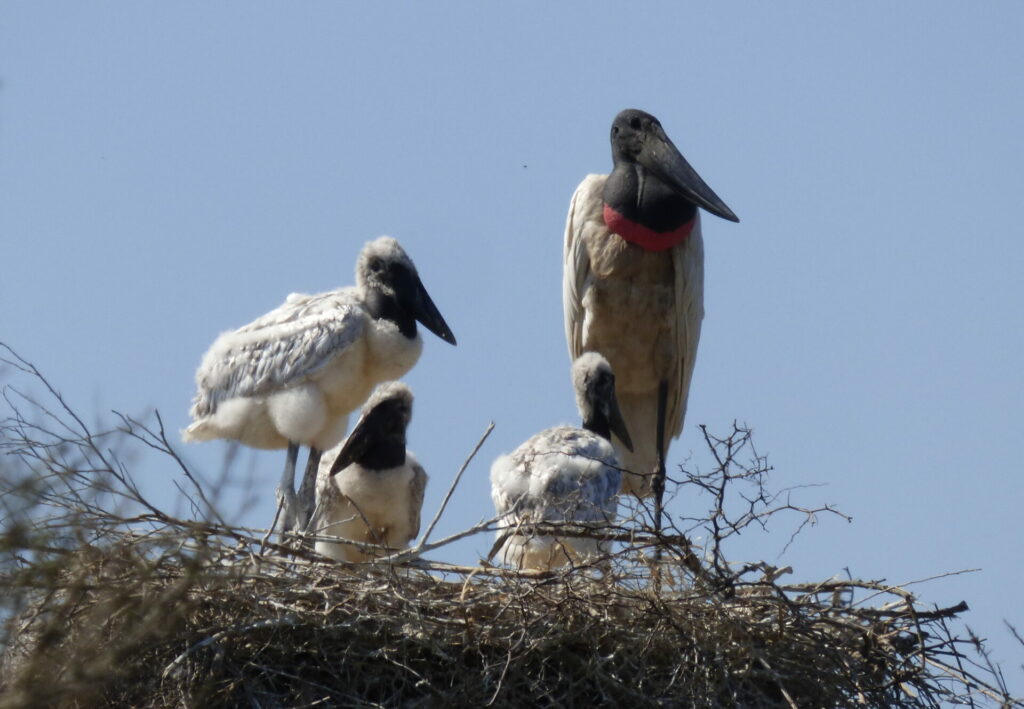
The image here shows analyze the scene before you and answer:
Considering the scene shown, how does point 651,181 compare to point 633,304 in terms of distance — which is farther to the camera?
point 651,181

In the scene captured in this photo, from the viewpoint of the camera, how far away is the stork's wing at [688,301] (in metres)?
9.10

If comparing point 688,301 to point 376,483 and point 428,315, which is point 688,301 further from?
point 376,483

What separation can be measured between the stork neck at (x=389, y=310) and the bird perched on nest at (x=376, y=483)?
1.21 ft

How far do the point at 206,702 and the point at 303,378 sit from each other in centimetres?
249

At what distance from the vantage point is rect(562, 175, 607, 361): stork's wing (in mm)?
9203

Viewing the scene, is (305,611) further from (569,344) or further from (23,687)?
(569,344)

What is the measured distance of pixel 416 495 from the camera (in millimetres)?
7812

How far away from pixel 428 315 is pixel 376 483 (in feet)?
2.80

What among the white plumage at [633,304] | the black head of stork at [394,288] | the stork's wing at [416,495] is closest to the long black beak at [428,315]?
the black head of stork at [394,288]

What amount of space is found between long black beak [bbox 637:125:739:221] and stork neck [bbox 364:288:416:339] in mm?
2011

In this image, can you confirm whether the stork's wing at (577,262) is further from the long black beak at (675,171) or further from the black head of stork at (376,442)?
the black head of stork at (376,442)

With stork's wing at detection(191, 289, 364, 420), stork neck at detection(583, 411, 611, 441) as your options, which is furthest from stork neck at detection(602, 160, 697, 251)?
stork's wing at detection(191, 289, 364, 420)

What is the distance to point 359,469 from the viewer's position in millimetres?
7723

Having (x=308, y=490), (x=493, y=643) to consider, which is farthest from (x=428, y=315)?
(x=493, y=643)
